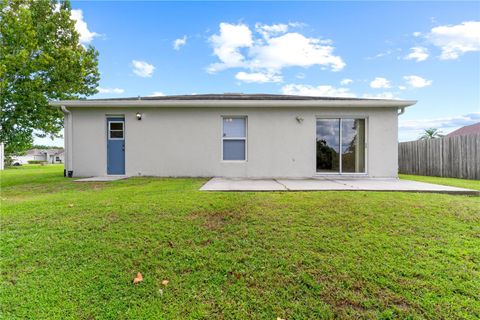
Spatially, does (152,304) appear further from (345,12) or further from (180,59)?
(180,59)

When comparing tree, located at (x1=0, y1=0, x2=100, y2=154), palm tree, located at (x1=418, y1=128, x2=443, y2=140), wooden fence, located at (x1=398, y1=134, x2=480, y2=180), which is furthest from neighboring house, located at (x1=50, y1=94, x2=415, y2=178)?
palm tree, located at (x1=418, y1=128, x2=443, y2=140)

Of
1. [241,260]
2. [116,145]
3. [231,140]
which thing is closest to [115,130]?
[116,145]

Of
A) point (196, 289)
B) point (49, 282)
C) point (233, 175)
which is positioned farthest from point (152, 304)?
point (233, 175)

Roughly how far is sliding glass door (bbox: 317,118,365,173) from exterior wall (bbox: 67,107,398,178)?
235 mm

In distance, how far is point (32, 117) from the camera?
12.6 metres

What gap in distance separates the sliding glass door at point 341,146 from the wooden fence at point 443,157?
14.0 feet

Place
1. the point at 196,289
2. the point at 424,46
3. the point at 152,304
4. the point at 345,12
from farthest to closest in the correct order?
the point at 424,46 < the point at 345,12 < the point at 196,289 < the point at 152,304

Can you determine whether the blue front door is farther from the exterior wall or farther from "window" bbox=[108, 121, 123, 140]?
the exterior wall

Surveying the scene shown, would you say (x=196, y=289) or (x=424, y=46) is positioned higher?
(x=424, y=46)

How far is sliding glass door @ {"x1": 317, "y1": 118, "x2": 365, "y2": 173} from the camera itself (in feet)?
26.7

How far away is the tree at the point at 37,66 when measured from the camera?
11336mm

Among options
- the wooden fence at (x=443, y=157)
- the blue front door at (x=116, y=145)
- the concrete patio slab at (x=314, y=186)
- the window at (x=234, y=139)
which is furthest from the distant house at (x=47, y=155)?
the wooden fence at (x=443, y=157)

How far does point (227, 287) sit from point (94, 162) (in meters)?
8.00

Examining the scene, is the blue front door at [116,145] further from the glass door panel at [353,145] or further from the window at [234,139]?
the glass door panel at [353,145]
